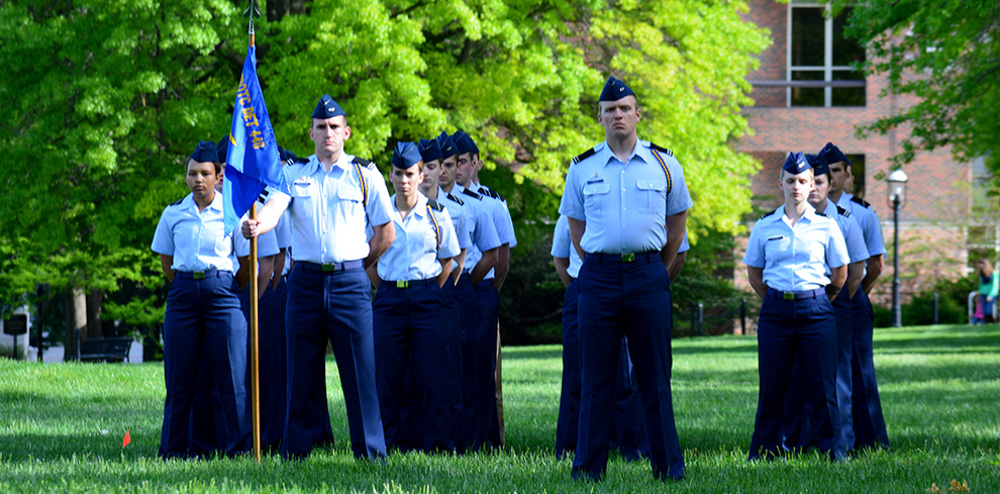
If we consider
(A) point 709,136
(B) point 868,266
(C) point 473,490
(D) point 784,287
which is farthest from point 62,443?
(A) point 709,136

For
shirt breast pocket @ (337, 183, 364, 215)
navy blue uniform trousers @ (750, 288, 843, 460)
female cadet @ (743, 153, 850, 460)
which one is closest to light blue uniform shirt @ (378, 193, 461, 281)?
shirt breast pocket @ (337, 183, 364, 215)

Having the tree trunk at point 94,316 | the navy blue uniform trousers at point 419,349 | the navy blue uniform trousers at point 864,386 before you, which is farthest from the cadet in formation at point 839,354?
the tree trunk at point 94,316

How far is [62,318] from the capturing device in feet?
106

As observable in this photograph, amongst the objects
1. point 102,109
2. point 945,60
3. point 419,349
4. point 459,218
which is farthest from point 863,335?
point 102,109

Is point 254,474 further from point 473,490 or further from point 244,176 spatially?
point 244,176

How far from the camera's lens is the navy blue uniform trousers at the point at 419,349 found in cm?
758

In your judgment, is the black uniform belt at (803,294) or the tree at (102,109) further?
the tree at (102,109)

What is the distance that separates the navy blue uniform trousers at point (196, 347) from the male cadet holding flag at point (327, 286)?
658 mm

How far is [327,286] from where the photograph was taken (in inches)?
267

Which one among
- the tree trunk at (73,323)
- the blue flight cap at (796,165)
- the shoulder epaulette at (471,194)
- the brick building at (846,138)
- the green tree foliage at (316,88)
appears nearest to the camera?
the blue flight cap at (796,165)

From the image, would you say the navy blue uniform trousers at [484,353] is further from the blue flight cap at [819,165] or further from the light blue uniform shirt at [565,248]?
the blue flight cap at [819,165]

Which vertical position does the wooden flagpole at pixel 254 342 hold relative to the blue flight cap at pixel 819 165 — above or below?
below

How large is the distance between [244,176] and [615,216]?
90.7 inches

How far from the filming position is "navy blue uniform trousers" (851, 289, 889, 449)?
802 centimetres
